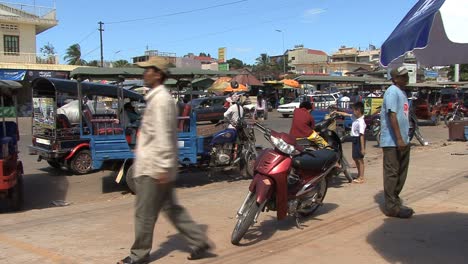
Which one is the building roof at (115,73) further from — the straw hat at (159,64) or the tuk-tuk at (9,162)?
the straw hat at (159,64)

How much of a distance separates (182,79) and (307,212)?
518 cm

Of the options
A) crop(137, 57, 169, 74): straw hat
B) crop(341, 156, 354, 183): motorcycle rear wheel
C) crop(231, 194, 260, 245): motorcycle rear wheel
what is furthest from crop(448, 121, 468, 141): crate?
crop(137, 57, 169, 74): straw hat

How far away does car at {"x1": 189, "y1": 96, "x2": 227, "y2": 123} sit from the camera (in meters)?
25.2

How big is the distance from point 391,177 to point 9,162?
525 cm

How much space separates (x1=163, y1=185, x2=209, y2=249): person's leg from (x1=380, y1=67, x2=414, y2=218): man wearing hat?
8.99 ft

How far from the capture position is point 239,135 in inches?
354

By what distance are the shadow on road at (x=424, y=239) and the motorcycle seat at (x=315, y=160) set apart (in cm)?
99

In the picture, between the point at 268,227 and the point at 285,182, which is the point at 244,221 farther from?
the point at 268,227

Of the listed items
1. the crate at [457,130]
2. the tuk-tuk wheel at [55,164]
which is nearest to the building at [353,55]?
the crate at [457,130]

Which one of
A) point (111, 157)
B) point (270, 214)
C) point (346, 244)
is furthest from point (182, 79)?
point (346, 244)

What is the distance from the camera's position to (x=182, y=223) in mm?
4555

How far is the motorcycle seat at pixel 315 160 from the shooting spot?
18.8 feet

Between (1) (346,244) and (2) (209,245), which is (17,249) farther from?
(1) (346,244)

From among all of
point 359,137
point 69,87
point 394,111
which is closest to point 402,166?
point 394,111
